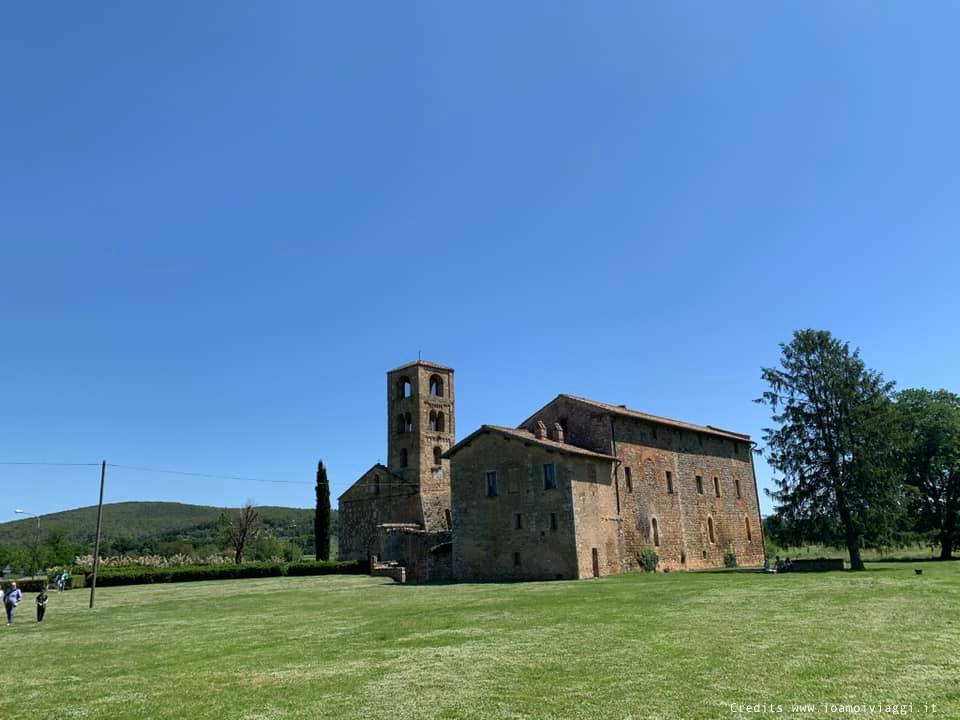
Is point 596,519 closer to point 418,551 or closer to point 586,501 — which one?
point 586,501

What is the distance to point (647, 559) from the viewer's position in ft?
117

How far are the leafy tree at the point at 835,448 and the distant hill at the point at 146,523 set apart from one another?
87995 millimetres

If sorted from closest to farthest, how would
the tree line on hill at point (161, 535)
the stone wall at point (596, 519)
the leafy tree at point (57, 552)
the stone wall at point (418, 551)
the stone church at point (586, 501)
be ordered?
1. the stone wall at point (596, 519)
2. the stone church at point (586, 501)
3. the stone wall at point (418, 551)
4. the leafy tree at point (57, 552)
5. the tree line on hill at point (161, 535)

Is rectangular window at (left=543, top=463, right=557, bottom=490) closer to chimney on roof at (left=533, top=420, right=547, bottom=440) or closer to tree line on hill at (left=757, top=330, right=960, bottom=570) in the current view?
chimney on roof at (left=533, top=420, right=547, bottom=440)

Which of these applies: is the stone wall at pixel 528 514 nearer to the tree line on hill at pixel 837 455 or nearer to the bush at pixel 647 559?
the bush at pixel 647 559

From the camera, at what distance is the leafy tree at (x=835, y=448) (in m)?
33.5

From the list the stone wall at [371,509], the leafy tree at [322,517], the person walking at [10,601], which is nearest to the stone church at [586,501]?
the stone wall at [371,509]

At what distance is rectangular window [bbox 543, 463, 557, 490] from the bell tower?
21.6m

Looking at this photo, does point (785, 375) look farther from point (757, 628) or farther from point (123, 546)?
point (123, 546)

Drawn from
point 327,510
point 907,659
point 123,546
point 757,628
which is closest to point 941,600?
point 757,628

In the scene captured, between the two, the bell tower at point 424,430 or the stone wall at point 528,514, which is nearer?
the stone wall at point 528,514

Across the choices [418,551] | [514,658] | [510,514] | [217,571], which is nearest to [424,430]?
[418,551]

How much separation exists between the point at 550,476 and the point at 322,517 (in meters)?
30.1

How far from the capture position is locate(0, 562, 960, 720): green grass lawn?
8359mm
